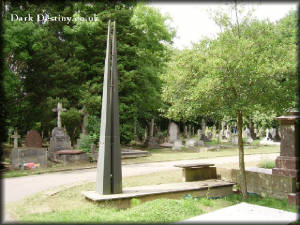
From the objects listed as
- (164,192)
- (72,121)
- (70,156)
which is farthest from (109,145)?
(72,121)

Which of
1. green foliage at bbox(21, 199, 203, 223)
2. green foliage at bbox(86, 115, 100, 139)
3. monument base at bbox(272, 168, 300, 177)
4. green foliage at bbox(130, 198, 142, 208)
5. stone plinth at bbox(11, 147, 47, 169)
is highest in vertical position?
green foliage at bbox(86, 115, 100, 139)

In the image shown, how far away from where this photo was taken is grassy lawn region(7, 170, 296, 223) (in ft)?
14.5

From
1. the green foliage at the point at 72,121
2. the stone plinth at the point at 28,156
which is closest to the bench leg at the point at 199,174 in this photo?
the stone plinth at the point at 28,156

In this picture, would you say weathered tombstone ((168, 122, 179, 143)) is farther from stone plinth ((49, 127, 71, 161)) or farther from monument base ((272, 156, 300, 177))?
monument base ((272, 156, 300, 177))

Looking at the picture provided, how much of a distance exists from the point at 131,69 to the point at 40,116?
22.3 feet

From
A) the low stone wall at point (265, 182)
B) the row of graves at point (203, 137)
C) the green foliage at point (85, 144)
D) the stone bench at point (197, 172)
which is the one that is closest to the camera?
the low stone wall at point (265, 182)

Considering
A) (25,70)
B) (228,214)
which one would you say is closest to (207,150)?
(25,70)

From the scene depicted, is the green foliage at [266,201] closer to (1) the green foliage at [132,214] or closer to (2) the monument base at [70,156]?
(1) the green foliage at [132,214]

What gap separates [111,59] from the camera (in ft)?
22.5

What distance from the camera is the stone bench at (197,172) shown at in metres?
9.05

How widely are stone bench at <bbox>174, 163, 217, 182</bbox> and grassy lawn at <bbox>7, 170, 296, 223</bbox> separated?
149cm

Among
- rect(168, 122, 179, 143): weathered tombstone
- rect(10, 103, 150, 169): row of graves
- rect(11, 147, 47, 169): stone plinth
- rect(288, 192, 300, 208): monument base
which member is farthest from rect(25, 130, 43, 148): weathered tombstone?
rect(168, 122, 179, 143): weathered tombstone

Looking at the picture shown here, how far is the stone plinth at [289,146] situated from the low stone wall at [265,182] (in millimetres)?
265

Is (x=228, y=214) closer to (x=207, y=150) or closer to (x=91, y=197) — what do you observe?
(x=91, y=197)
